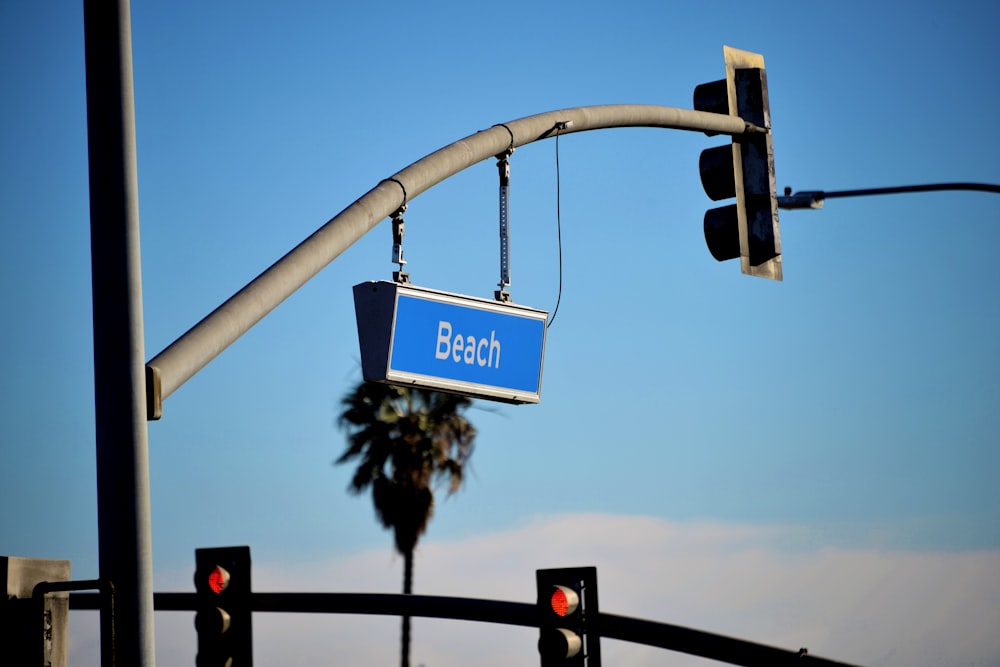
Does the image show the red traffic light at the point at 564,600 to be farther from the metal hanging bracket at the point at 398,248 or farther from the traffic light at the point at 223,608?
the metal hanging bracket at the point at 398,248

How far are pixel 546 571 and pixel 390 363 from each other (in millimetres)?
4788

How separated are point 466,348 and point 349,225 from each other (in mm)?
1319

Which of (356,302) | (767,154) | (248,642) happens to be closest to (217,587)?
(248,642)

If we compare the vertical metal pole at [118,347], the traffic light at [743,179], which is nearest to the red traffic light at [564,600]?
the traffic light at [743,179]

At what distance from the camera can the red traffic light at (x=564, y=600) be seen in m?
12.4

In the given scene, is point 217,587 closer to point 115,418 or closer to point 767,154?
point 115,418

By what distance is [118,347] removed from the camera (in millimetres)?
6762

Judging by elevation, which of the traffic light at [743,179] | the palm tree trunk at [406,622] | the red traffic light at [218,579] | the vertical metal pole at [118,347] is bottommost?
the palm tree trunk at [406,622]

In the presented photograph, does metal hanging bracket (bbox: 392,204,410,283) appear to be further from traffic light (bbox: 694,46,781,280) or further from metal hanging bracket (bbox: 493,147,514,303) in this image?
traffic light (bbox: 694,46,781,280)

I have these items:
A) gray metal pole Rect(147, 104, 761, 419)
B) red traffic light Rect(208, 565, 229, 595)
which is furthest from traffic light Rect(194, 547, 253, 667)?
gray metal pole Rect(147, 104, 761, 419)

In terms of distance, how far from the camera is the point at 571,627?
12383 millimetres

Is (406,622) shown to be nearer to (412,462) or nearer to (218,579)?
(412,462)

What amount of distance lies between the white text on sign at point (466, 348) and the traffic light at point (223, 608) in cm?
347

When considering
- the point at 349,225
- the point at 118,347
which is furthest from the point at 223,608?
the point at 118,347
